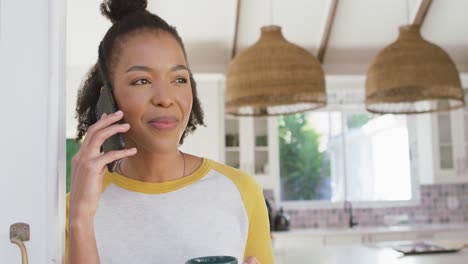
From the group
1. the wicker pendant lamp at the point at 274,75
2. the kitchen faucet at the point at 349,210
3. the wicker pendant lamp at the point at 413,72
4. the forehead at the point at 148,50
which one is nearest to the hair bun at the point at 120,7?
the forehead at the point at 148,50

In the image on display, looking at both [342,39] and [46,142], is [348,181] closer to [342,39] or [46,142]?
[342,39]

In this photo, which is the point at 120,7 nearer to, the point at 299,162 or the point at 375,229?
the point at 375,229

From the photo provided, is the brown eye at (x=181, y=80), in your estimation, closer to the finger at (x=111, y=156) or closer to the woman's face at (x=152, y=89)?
the woman's face at (x=152, y=89)

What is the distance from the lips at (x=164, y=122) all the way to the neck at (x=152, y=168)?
8 cm

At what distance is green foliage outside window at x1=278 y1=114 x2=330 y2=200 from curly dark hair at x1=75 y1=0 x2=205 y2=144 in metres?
4.53

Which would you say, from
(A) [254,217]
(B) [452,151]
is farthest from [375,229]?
(A) [254,217]

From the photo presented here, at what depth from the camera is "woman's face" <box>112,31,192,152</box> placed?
0.83m

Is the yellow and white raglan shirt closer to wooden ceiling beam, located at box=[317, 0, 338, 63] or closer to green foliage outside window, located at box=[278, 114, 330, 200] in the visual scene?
wooden ceiling beam, located at box=[317, 0, 338, 63]

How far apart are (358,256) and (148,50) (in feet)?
7.68

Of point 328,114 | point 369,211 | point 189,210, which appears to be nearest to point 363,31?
point 328,114

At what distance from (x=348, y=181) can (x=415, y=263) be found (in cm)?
306

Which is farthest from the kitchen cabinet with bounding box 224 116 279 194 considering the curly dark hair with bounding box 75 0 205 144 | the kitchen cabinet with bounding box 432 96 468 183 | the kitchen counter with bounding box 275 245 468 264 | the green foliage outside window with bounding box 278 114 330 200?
the curly dark hair with bounding box 75 0 205 144

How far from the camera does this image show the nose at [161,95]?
826 millimetres

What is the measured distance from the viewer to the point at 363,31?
5148mm
